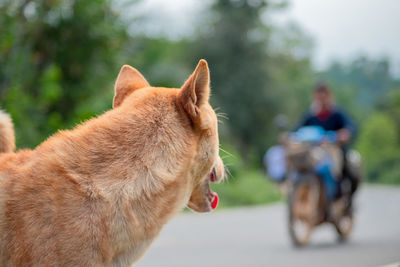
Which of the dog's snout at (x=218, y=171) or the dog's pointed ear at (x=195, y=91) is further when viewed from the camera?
the dog's snout at (x=218, y=171)

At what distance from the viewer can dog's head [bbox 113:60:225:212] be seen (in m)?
3.58

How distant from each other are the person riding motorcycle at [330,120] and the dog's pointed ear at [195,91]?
745cm

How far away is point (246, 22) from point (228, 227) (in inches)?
1140

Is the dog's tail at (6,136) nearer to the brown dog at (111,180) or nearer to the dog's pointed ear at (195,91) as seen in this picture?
the brown dog at (111,180)

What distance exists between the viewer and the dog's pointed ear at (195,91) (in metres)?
3.53

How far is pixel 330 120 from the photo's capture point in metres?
11.0

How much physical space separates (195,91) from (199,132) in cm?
23

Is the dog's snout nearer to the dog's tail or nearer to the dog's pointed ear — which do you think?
the dog's pointed ear

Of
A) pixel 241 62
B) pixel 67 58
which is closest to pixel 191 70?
pixel 241 62

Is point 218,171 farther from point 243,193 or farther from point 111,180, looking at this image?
point 243,193

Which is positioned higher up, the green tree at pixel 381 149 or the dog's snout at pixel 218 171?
the dog's snout at pixel 218 171

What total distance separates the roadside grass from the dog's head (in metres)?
16.2

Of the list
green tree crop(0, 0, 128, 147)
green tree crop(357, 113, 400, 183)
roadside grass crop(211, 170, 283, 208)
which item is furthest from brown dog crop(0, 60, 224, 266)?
green tree crop(357, 113, 400, 183)

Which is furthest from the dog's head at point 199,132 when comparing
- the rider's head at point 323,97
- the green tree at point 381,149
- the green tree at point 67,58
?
the green tree at point 381,149
